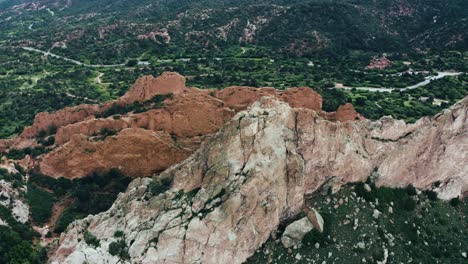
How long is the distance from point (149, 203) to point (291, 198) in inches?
591

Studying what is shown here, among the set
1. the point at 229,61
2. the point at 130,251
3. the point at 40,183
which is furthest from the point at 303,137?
the point at 229,61

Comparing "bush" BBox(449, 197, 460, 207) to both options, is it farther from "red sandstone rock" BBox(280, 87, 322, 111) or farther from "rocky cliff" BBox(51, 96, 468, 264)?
"red sandstone rock" BBox(280, 87, 322, 111)

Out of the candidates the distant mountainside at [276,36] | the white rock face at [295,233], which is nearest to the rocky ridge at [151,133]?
the white rock face at [295,233]

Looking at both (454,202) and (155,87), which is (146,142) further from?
(454,202)

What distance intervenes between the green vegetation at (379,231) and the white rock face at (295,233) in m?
0.53

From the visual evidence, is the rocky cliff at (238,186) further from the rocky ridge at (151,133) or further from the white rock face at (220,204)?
the rocky ridge at (151,133)

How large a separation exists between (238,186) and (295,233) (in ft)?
26.2

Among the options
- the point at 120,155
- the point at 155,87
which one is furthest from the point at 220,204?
the point at 155,87

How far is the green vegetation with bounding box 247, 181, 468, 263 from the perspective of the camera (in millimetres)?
46594

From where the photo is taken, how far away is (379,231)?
4912cm

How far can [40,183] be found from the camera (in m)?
60.4

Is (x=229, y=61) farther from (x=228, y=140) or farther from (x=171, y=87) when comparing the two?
(x=228, y=140)

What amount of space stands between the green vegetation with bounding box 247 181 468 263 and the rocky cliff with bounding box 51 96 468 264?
6.06ft

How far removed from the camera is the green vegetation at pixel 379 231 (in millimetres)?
46594
